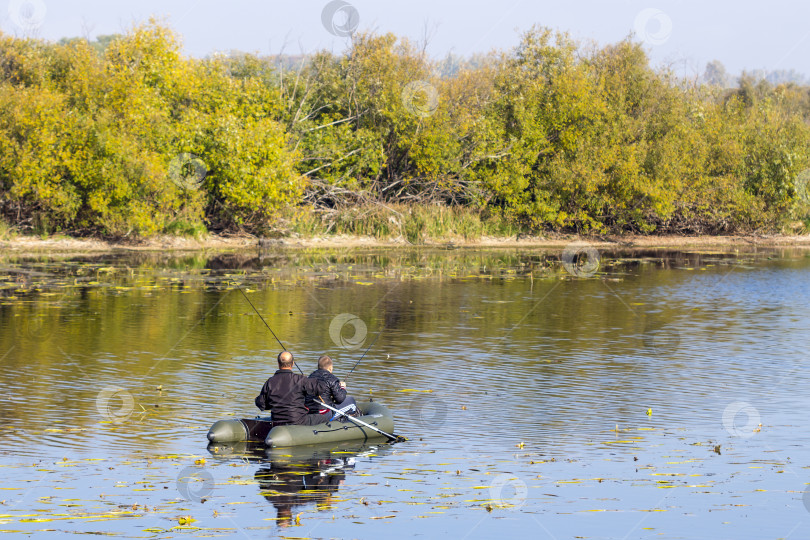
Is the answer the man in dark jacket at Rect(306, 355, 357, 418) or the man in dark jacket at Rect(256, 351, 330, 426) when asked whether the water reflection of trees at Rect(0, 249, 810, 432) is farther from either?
the man in dark jacket at Rect(306, 355, 357, 418)

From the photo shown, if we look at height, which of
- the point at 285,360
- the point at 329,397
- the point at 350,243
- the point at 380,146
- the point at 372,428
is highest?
the point at 380,146

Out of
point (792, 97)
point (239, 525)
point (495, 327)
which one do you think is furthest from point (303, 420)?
point (792, 97)

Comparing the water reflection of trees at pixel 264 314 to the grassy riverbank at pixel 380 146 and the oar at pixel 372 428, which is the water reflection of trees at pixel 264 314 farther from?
the grassy riverbank at pixel 380 146

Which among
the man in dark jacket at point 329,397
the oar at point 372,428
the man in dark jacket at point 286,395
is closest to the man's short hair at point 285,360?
the man in dark jacket at point 286,395

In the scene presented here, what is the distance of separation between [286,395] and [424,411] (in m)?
2.70

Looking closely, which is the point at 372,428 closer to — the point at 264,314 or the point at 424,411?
the point at 424,411

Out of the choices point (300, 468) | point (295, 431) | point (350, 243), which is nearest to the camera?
point (300, 468)

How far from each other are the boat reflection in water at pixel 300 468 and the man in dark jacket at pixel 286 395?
1.43ft

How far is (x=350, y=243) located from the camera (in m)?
52.0

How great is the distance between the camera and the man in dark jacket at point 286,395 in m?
12.9

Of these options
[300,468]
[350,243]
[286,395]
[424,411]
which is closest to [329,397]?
[286,395]

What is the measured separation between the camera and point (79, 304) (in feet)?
91.5

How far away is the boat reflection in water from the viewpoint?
10391 mm

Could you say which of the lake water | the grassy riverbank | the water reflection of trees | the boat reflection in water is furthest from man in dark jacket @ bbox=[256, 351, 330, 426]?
the grassy riverbank
